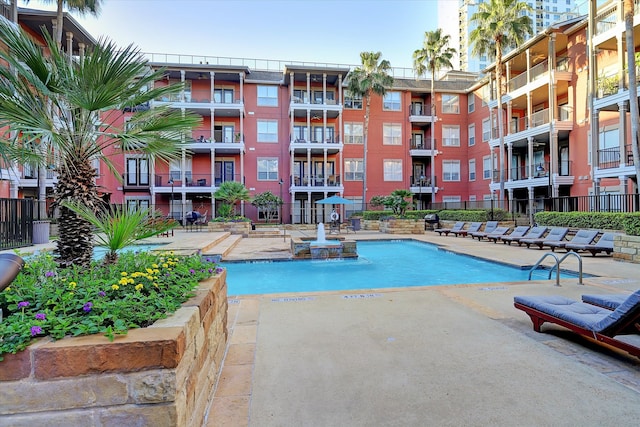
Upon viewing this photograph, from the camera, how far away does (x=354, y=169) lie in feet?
94.9

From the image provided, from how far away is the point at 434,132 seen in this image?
96.7 ft

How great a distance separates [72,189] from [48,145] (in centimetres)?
60

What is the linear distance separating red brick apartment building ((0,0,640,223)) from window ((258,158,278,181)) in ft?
0.26

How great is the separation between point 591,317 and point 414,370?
189 cm

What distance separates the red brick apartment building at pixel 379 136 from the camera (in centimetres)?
2017

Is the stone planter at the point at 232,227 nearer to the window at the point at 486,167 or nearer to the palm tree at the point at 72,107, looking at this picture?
the palm tree at the point at 72,107

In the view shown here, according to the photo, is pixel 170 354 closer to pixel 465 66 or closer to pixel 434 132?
pixel 434 132

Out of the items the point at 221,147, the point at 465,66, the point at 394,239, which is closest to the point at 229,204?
the point at 221,147

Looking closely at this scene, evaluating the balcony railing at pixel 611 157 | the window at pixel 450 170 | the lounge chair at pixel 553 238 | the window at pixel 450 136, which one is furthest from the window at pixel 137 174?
the balcony railing at pixel 611 157

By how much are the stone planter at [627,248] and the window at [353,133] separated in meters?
21.3

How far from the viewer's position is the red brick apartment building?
2017 centimetres

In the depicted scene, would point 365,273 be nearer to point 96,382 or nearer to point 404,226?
point 96,382

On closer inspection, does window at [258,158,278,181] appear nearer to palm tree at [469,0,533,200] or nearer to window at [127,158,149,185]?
window at [127,158,149,185]

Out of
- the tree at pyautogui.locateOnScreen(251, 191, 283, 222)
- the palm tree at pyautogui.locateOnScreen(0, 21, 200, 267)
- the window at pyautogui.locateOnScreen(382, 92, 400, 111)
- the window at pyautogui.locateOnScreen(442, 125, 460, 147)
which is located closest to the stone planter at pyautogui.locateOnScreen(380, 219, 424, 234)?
the tree at pyautogui.locateOnScreen(251, 191, 283, 222)
